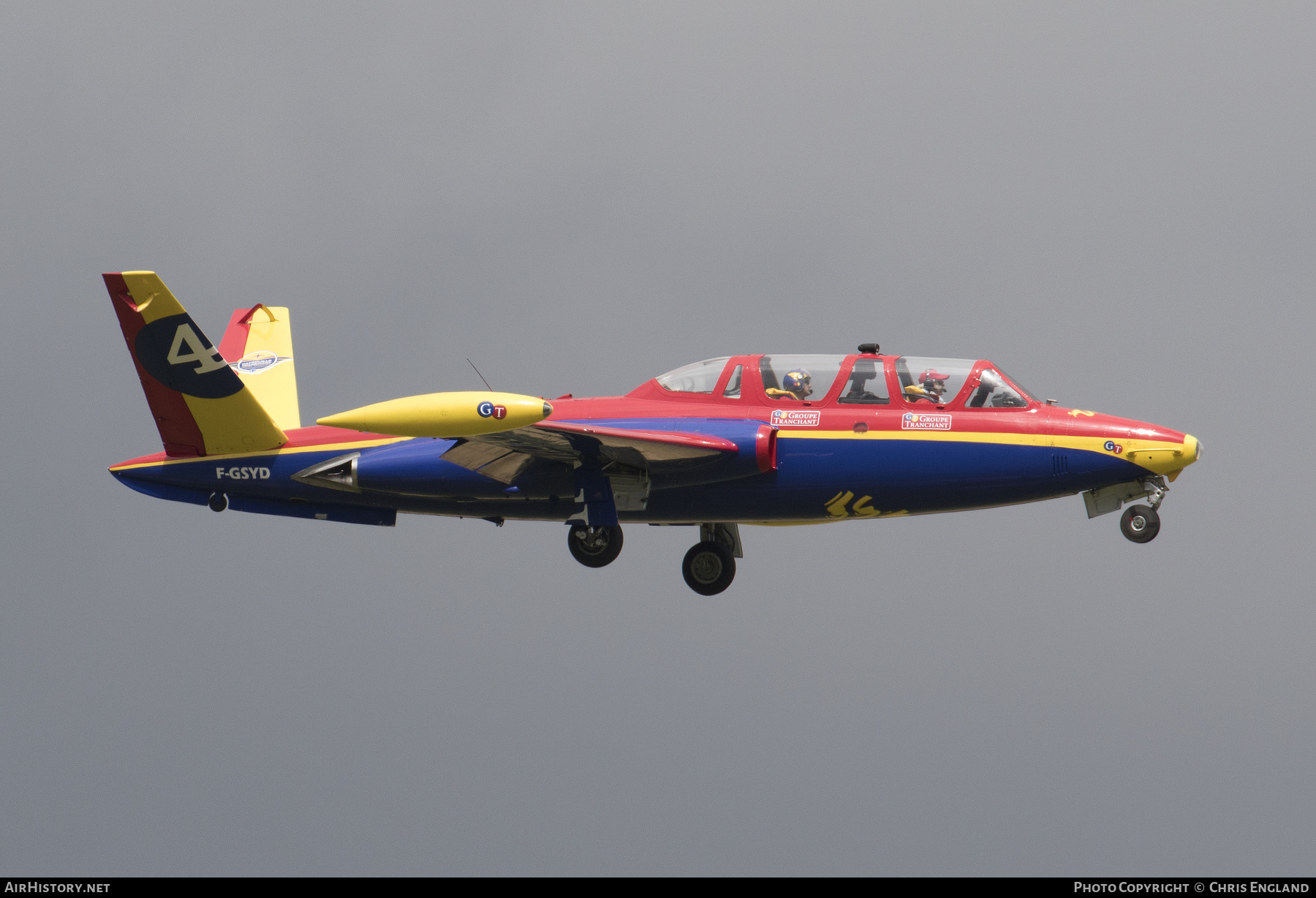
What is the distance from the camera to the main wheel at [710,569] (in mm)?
31766

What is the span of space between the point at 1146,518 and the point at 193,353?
17.1 m

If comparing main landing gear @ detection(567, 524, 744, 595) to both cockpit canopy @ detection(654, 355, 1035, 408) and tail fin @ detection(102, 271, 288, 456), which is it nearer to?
cockpit canopy @ detection(654, 355, 1035, 408)

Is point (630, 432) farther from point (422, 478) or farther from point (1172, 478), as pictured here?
point (1172, 478)

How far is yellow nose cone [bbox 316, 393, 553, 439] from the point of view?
77.4 ft

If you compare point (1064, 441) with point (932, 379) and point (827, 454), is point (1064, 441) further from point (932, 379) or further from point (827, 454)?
point (827, 454)

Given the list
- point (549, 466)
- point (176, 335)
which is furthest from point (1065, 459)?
point (176, 335)

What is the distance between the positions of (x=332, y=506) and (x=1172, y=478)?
1513 centimetres

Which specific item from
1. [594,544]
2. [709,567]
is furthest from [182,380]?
[709,567]

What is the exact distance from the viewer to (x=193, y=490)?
103 feet

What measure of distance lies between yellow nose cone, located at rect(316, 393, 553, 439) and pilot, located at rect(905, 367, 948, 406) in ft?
24.9

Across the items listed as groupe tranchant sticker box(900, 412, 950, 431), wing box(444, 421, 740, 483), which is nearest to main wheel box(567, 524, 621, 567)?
wing box(444, 421, 740, 483)

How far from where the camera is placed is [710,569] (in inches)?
1251

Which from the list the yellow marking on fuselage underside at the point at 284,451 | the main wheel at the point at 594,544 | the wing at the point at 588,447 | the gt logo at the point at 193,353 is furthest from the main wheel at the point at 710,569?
the gt logo at the point at 193,353

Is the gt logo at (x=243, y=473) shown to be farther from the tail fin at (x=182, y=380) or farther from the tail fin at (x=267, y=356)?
the tail fin at (x=267, y=356)
